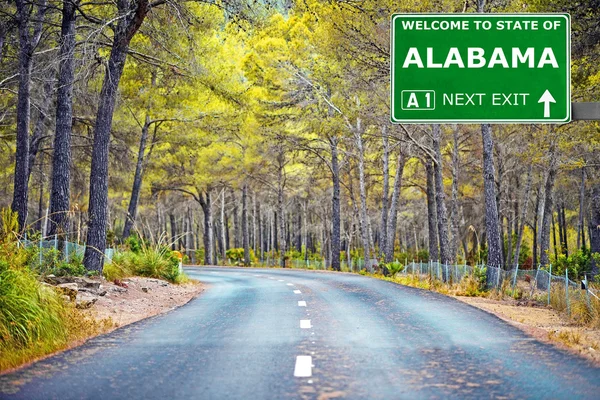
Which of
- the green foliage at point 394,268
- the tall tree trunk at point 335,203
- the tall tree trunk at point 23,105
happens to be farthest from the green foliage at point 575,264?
the tall tree trunk at point 23,105

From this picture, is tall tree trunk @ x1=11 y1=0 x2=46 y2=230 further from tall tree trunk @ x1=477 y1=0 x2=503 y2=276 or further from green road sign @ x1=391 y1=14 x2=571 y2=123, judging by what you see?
green road sign @ x1=391 y1=14 x2=571 y2=123

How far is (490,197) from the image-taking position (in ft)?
78.3

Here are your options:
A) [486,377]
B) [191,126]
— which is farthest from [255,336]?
[191,126]

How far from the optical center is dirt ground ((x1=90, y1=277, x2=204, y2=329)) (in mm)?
15591

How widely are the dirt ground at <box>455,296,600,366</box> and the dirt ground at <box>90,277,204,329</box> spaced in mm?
7184

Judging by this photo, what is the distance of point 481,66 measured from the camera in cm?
1254

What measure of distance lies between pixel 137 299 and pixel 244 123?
20945mm

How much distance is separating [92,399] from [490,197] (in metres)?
18.8

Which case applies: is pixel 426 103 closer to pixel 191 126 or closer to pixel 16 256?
pixel 16 256

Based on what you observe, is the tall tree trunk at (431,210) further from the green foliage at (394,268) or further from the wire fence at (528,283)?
the wire fence at (528,283)

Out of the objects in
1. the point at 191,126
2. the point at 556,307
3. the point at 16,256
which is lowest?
the point at 556,307

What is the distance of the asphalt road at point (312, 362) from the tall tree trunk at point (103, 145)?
6197 mm

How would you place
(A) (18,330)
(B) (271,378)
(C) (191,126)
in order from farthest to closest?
(C) (191,126) < (A) (18,330) < (B) (271,378)

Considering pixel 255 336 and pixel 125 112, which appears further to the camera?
pixel 125 112
